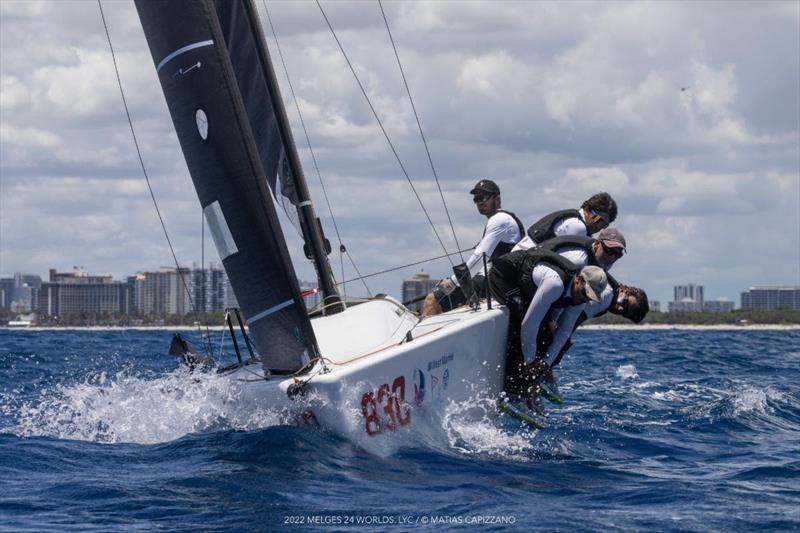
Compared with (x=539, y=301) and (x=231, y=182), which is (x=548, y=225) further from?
(x=231, y=182)

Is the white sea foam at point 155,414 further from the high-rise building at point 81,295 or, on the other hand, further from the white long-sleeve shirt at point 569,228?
the high-rise building at point 81,295

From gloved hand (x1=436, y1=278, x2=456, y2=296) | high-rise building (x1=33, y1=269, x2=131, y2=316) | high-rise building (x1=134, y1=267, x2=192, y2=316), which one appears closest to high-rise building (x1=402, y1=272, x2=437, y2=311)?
gloved hand (x1=436, y1=278, x2=456, y2=296)

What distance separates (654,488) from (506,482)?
74 cm

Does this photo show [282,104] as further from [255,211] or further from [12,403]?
[12,403]

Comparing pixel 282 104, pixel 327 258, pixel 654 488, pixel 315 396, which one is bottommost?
pixel 654 488

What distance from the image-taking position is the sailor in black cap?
8992mm

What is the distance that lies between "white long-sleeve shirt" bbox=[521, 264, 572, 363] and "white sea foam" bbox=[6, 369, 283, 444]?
6.75ft

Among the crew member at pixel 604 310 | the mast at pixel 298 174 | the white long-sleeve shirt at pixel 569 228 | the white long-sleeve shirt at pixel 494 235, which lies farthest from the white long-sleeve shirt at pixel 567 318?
the mast at pixel 298 174

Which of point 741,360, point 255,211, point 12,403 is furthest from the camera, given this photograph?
point 741,360

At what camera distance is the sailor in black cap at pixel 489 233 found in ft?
29.5

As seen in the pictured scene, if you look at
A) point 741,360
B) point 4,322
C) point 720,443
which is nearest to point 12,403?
point 720,443

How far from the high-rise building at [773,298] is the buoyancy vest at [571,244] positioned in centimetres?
15173

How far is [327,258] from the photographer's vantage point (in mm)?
9266

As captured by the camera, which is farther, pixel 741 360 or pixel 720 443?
pixel 741 360
